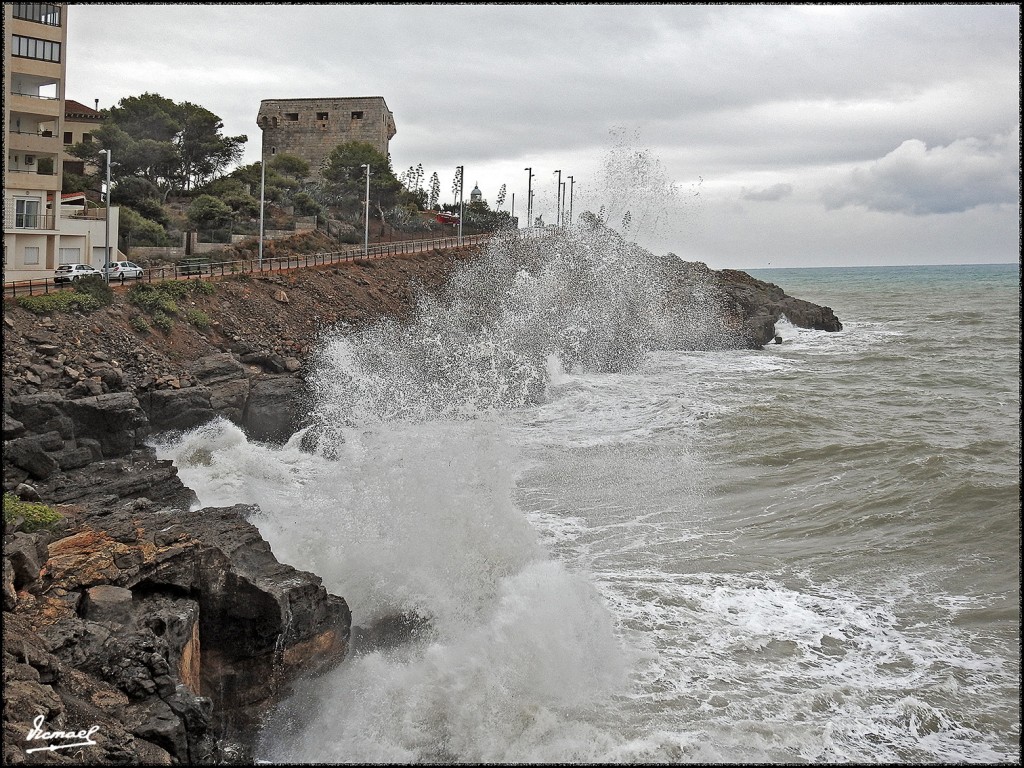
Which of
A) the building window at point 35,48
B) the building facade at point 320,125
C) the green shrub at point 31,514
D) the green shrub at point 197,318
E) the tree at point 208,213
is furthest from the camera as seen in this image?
the building facade at point 320,125

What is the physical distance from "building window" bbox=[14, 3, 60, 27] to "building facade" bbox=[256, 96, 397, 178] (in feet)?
107

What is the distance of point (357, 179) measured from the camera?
54344 mm

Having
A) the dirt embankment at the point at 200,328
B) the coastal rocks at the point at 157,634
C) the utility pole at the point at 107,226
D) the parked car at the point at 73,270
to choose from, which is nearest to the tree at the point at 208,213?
the utility pole at the point at 107,226

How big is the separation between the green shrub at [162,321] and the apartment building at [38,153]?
23.3 ft

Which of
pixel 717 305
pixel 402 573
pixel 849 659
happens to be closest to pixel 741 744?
pixel 849 659

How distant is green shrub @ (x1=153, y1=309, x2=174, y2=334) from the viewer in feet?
75.4

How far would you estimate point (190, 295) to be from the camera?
25.8 metres

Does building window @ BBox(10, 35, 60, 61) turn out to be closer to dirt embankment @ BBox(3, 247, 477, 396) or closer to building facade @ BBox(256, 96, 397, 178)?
dirt embankment @ BBox(3, 247, 477, 396)

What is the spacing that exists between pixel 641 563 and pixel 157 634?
22.5ft

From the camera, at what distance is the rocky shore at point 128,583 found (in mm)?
7375

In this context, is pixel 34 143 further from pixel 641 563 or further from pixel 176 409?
pixel 641 563

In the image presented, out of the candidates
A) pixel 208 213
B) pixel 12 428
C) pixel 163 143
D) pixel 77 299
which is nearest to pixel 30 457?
pixel 12 428

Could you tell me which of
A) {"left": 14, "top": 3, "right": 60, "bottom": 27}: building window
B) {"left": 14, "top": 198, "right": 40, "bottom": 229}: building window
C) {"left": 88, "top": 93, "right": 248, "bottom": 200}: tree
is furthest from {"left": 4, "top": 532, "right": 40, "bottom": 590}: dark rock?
{"left": 88, "top": 93, "right": 248, "bottom": 200}: tree

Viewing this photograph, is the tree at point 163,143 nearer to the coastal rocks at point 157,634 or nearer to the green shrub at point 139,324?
the green shrub at point 139,324
